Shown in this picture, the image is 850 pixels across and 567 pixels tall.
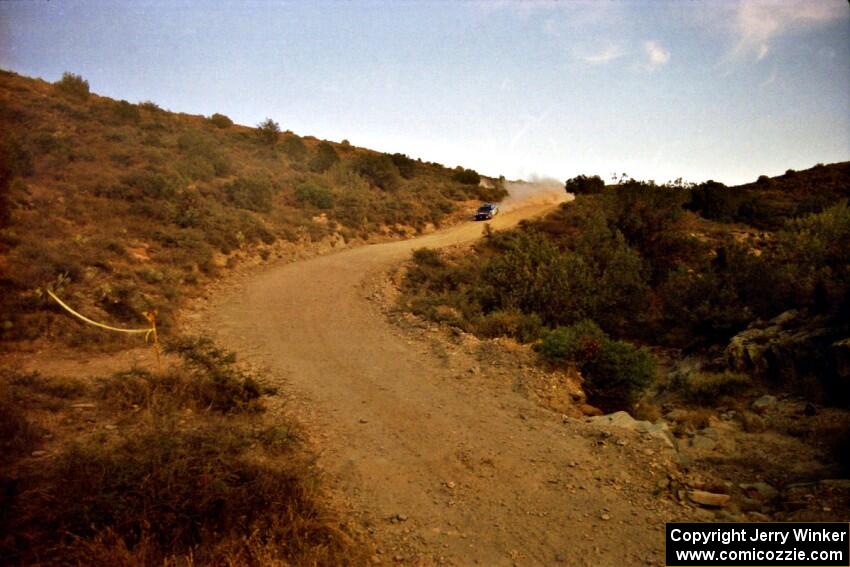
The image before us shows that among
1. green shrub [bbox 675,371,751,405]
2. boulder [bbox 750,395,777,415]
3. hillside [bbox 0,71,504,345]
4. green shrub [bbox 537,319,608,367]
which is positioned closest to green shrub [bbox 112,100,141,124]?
hillside [bbox 0,71,504,345]

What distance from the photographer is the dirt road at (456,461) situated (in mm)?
5250

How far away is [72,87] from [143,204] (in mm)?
25963

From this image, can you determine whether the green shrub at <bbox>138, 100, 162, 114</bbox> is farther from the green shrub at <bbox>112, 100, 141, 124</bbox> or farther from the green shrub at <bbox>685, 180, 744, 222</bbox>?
the green shrub at <bbox>685, 180, 744, 222</bbox>

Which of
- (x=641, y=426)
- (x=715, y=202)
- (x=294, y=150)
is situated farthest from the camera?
(x=294, y=150)

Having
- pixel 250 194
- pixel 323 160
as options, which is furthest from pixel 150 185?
pixel 323 160

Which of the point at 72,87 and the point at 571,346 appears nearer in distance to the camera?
the point at 571,346

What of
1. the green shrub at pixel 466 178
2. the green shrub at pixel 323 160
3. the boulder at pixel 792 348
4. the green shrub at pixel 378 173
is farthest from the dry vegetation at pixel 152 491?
the green shrub at pixel 466 178

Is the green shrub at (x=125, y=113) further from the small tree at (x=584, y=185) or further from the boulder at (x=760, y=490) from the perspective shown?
the boulder at (x=760, y=490)

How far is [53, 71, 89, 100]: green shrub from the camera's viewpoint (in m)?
34.8

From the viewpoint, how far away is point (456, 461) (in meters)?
6.88

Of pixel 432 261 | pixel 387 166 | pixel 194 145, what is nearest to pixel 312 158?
pixel 387 166

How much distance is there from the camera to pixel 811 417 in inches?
306

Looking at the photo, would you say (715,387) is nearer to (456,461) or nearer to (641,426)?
(641,426)

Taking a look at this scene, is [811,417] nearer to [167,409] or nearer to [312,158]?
[167,409]
